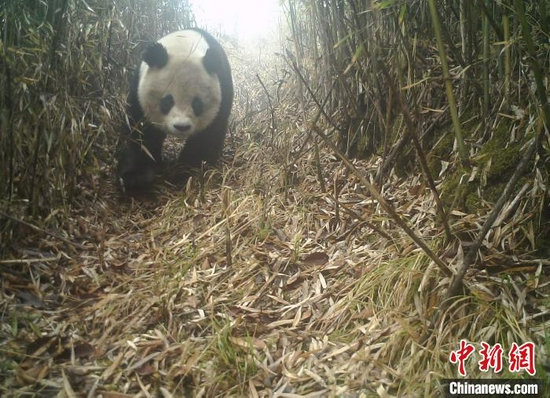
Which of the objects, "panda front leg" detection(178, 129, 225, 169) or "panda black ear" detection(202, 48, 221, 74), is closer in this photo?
"panda black ear" detection(202, 48, 221, 74)

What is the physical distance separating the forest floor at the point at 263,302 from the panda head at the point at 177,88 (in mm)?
1022

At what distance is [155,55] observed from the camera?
3.86m

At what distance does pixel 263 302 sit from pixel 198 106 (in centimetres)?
220

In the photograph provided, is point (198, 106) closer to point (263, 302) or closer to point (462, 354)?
point (263, 302)

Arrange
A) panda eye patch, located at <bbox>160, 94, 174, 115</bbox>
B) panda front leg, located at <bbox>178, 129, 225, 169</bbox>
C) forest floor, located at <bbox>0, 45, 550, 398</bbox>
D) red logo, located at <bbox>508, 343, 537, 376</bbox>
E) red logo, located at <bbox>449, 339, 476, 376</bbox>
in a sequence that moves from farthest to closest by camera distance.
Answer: panda front leg, located at <bbox>178, 129, 225, 169</bbox>, panda eye patch, located at <bbox>160, 94, 174, 115</bbox>, forest floor, located at <bbox>0, 45, 550, 398</bbox>, red logo, located at <bbox>449, 339, 476, 376</bbox>, red logo, located at <bbox>508, 343, 537, 376</bbox>

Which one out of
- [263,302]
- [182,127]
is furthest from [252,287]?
[182,127]

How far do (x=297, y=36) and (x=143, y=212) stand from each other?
7.21 ft

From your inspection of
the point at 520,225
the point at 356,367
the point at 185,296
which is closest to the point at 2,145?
the point at 185,296

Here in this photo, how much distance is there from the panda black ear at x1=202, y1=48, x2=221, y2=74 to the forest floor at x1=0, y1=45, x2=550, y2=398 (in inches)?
56.2

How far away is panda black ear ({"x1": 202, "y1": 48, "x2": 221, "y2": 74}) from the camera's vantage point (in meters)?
4.04

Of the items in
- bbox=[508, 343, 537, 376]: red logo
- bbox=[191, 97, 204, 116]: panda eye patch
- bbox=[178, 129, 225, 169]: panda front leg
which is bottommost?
bbox=[508, 343, 537, 376]: red logo

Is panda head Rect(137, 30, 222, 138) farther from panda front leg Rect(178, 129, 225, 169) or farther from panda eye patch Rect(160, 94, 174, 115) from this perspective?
panda front leg Rect(178, 129, 225, 169)

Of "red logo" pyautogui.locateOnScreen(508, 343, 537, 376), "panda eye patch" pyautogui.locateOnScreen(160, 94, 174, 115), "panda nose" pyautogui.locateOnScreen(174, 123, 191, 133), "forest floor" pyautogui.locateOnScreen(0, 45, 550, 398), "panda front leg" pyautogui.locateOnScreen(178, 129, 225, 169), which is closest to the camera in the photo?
"red logo" pyautogui.locateOnScreen(508, 343, 537, 376)

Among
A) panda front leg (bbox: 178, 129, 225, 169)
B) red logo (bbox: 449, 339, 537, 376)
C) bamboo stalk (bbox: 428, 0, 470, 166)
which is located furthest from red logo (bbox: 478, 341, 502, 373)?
panda front leg (bbox: 178, 129, 225, 169)
